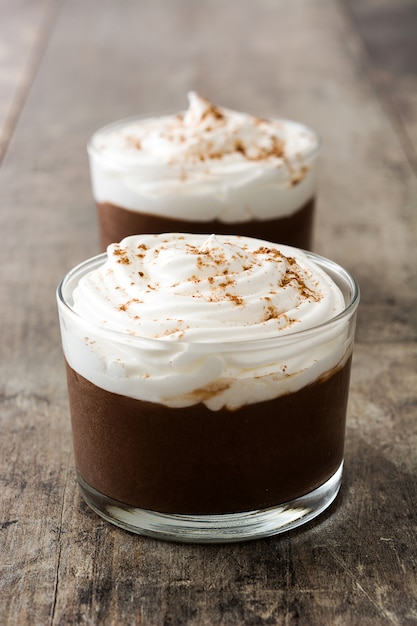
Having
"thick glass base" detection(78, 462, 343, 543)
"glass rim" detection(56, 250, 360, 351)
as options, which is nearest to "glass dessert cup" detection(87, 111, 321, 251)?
"glass rim" detection(56, 250, 360, 351)

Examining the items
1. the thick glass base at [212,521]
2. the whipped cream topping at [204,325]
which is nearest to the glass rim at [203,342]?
the whipped cream topping at [204,325]

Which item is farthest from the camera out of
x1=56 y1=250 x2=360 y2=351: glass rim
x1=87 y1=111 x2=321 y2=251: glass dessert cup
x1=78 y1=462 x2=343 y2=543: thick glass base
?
x1=87 y1=111 x2=321 y2=251: glass dessert cup

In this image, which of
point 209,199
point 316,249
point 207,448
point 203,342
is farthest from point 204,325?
point 316,249

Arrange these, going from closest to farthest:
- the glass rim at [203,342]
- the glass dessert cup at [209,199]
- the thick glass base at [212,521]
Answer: the glass rim at [203,342] → the thick glass base at [212,521] → the glass dessert cup at [209,199]

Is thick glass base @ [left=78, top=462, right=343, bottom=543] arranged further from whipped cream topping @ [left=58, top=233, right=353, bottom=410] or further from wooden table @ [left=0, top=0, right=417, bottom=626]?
whipped cream topping @ [left=58, top=233, right=353, bottom=410]

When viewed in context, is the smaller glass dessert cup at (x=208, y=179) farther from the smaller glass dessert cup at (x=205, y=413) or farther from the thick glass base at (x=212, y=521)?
the thick glass base at (x=212, y=521)

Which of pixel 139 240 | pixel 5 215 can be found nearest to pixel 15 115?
pixel 5 215

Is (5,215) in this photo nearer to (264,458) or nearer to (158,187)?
(158,187)
